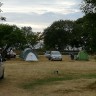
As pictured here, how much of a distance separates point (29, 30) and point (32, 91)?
355 feet

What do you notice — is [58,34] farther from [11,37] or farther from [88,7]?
[88,7]

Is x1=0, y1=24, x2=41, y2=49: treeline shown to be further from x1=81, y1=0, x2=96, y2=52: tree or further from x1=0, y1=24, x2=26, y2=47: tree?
x1=81, y1=0, x2=96, y2=52: tree

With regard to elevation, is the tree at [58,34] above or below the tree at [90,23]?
above

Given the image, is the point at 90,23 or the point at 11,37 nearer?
the point at 90,23

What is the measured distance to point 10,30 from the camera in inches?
2606

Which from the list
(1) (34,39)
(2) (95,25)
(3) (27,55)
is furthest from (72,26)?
(2) (95,25)

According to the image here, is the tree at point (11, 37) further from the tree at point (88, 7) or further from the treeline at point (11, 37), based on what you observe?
the tree at point (88, 7)

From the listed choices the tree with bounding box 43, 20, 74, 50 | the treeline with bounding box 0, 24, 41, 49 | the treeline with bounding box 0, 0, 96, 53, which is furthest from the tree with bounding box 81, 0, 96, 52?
the tree with bounding box 43, 20, 74, 50

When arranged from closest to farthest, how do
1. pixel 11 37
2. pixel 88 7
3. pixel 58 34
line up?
pixel 88 7, pixel 11 37, pixel 58 34

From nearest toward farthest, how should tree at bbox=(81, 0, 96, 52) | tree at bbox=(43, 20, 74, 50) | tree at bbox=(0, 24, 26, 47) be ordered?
tree at bbox=(81, 0, 96, 52)
tree at bbox=(0, 24, 26, 47)
tree at bbox=(43, 20, 74, 50)

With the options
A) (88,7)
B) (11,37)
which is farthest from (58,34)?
(88,7)

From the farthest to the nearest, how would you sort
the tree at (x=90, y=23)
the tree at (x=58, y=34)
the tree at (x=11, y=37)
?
the tree at (x=58, y=34) → the tree at (x=11, y=37) → the tree at (x=90, y=23)

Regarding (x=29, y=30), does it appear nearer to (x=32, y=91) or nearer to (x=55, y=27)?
(x=55, y=27)

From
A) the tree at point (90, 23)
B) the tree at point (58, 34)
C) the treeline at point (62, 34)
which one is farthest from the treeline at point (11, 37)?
the tree at point (90, 23)
